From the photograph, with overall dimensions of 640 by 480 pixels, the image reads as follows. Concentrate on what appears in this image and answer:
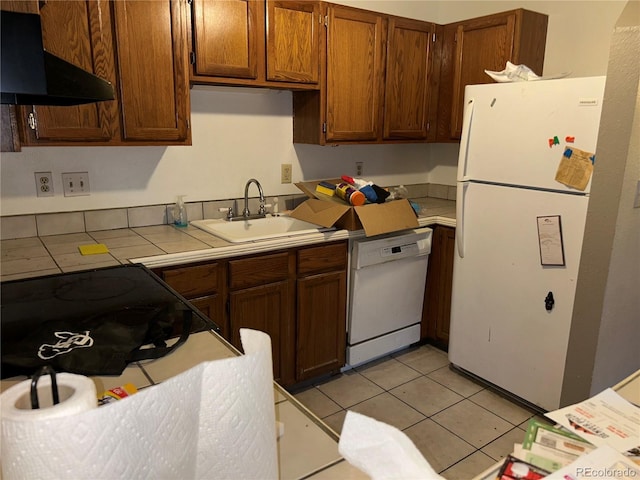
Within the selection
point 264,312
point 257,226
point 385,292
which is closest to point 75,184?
point 257,226

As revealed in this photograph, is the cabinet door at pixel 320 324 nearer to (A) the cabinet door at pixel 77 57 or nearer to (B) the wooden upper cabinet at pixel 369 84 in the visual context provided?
(B) the wooden upper cabinet at pixel 369 84

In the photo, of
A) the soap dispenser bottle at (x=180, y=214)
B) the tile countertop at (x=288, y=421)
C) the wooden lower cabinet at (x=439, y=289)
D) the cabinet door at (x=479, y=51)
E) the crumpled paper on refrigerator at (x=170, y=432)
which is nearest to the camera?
the crumpled paper on refrigerator at (x=170, y=432)

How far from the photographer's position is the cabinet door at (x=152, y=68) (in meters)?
2.08

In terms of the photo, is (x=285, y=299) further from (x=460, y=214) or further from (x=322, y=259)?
(x=460, y=214)

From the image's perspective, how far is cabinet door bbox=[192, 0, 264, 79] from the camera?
2.28 m

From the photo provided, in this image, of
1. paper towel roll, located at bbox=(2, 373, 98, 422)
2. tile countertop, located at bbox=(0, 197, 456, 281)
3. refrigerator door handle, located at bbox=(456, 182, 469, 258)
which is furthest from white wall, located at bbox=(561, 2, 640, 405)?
paper towel roll, located at bbox=(2, 373, 98, 422)

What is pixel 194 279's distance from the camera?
216 centimetres

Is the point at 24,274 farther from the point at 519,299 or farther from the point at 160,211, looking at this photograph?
the point at 519,299

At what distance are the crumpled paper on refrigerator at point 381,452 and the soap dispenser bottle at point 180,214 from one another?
217cm

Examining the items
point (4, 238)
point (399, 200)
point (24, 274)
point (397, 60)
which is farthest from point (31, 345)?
point (397, 60)

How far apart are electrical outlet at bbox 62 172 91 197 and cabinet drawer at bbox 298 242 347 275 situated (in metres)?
1.13

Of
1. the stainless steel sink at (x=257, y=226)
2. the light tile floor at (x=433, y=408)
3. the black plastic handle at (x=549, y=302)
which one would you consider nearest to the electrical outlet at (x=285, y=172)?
the stainless steel sink at (x=257, y=226)

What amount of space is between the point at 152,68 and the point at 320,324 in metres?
1.54

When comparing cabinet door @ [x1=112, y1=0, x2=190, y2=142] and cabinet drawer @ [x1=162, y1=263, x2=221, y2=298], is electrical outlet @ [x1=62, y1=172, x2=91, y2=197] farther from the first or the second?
cabinet drawer @ [x1=162, y1=263, x2=221, y2=298]
